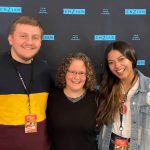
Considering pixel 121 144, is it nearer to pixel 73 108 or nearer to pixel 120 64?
pixel 73 108

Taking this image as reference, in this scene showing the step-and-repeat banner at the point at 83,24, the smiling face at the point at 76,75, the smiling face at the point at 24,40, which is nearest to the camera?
the smiling face at the point at 24,40

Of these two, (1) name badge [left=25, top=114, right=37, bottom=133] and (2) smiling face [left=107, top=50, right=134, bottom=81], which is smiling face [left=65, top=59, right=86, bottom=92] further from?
(1) name badge [left=25, top=114, right=37, bottom=133]

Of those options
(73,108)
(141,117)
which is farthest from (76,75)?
(141,117)

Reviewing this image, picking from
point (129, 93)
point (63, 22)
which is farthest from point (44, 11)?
→ point (129, 93)

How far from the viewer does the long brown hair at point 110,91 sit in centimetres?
206

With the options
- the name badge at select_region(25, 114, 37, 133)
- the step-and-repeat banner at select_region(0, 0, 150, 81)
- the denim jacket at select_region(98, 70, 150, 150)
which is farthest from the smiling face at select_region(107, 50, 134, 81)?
the name badge at select_region(25, 114, 37, 133)

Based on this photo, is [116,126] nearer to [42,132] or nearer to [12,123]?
[42,132]

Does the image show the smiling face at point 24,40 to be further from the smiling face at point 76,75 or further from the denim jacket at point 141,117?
the denim jacket at point 141,117

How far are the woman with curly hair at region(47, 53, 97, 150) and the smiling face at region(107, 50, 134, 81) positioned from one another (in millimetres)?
173

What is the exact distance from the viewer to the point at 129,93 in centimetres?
213

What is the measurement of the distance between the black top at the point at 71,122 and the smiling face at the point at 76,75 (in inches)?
4.0


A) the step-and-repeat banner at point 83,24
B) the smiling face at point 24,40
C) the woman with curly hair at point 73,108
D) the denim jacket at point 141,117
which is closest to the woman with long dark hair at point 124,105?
the denim jacket at point 141,117

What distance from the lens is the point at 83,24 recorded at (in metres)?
2.49

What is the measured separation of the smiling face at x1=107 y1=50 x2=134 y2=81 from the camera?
2037 mm
